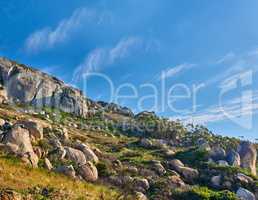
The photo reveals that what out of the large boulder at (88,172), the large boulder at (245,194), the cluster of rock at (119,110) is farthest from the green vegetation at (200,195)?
the cluster of rock at (119,110)

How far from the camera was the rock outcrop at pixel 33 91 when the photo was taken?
11262 centimetres

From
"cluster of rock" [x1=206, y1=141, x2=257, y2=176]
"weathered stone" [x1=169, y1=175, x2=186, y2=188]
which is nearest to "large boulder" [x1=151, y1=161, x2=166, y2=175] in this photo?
"weathered stone" [x1=169, y1=175, x2=186, y2=188]

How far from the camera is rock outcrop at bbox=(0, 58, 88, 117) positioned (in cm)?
11262

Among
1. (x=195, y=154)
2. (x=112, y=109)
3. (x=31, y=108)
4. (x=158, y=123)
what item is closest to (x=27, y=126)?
(x=195, y=154)

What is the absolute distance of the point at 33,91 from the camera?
4560 inches

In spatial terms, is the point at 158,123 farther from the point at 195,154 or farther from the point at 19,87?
the point at 195,154

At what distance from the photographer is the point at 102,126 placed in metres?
114

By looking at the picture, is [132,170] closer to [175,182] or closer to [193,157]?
[175,182]

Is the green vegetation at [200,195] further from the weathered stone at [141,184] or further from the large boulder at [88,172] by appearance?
the large boulder at [88,172]

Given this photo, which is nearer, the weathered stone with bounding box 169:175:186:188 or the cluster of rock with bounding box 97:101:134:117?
the weathered stone with bounding box 169:175:186:188

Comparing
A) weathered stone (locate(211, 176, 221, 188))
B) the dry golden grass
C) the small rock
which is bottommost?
the dry golden grass

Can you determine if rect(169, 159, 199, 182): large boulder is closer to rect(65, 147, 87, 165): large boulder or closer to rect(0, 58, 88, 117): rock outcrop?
rect(65, 147, 87, 165): large boulder

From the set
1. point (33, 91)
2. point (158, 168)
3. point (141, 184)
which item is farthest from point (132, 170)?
point (33, 91)

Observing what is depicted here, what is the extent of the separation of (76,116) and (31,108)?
1882 cm
